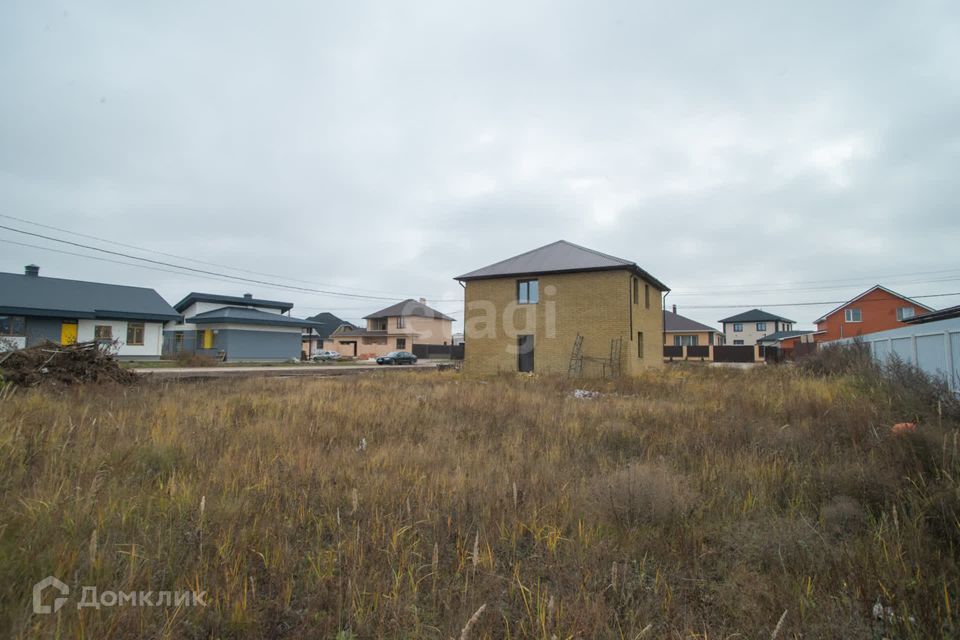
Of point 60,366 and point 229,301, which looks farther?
point 229,301

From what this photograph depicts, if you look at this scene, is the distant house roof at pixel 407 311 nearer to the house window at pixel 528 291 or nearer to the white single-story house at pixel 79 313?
the white single-story house at pixel 79 313

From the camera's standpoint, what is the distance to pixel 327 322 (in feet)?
268

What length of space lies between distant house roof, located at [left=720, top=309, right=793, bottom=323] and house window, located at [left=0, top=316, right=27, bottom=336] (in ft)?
269

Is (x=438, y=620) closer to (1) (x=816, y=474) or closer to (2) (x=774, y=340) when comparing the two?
(1) (x=816, y=474)

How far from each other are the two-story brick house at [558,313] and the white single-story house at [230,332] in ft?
64.8

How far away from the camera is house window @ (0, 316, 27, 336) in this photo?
24266 mm

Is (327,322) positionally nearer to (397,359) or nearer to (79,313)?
(397,359)

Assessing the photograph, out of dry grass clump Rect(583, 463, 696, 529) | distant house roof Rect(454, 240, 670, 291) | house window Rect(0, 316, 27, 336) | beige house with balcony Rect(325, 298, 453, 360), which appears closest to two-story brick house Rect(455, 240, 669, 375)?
distant house roof Rect(454, 240, 670, 291)

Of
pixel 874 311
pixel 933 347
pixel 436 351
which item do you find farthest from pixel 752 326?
pixel 933 347

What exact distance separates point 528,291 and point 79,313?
27.1 m

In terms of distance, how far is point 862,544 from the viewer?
2902 mm

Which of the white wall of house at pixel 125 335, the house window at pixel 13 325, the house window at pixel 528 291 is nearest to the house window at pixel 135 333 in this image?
the white wall of house at pixel 125 335

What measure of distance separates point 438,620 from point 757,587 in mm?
1815

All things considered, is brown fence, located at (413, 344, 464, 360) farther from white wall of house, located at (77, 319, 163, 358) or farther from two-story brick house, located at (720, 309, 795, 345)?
two-story brick house, located at (720, 309, 795, 345)
